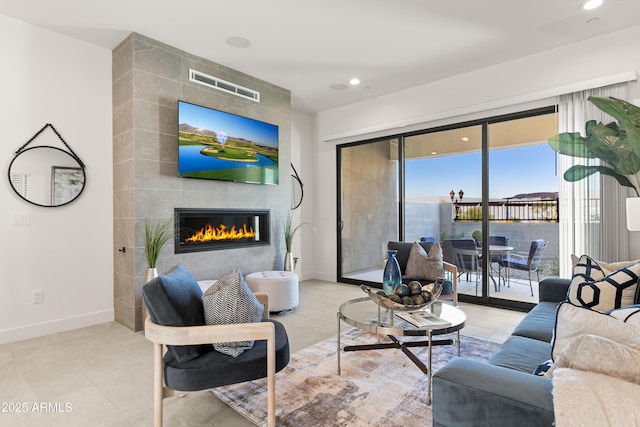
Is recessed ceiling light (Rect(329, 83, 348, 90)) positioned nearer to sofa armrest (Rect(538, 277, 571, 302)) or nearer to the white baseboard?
sofa armrest (Rect(538, 277, 571, 302))

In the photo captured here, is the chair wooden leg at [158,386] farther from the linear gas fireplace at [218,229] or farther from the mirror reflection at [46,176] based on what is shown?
the mirror reflection at [46,176]

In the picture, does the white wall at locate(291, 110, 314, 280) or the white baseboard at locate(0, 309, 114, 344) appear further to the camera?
the white wall at locate(291, 110, 314, 280)

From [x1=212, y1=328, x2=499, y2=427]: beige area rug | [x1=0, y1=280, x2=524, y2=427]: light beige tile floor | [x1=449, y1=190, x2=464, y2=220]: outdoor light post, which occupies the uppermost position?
[x1=449, y1=190, x2=464, y2=220]: outdoor light post

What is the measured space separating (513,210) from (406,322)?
2.72m

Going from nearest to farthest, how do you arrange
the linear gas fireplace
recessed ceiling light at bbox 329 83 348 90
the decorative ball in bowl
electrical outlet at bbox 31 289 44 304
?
the decorative ball in bowl → electrical outlet at bbox 31 289 44 304 → the linear gas fireplace → recessed ceiling light at bbox 329 83 348 90

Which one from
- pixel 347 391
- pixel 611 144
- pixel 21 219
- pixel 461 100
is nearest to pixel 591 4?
pixel 611 144

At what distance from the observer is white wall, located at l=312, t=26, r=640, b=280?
3.43 m

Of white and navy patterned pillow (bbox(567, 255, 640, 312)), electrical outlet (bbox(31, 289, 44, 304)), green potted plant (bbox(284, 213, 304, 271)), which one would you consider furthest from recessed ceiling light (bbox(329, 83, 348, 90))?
electrical outlet (bbox(31, 289, 44, 304))

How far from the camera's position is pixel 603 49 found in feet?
11.3

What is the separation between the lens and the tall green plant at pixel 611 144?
2646 mm

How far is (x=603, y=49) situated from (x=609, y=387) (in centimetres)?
384

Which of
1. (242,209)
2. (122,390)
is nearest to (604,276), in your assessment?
(122,390)

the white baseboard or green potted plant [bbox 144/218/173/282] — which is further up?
green potted plant [bbox 144/218/173/282]

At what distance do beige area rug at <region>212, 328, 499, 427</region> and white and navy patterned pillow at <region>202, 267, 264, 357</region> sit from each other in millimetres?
440
